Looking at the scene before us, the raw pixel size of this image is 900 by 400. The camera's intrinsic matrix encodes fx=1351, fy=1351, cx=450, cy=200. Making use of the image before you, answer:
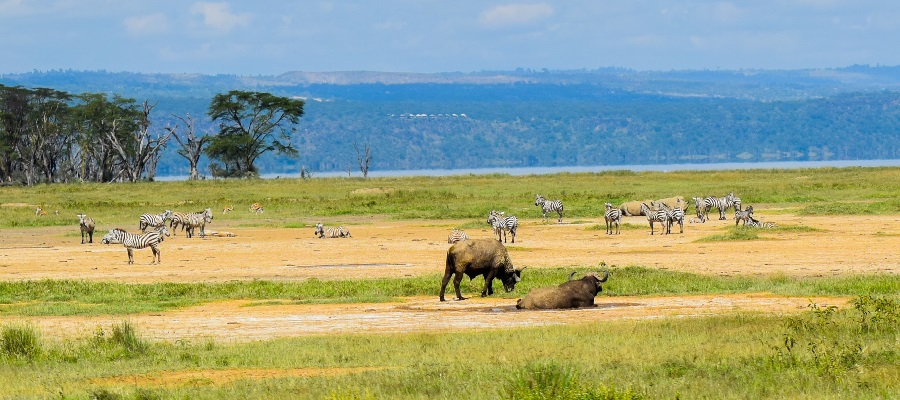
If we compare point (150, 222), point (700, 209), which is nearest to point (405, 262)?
point (150, 222)

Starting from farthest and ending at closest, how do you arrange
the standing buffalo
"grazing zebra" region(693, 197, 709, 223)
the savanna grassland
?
1. "grazing zebra" region(693, 197, 709, 223)
2. the standing buffalo
3. the savanna grassland

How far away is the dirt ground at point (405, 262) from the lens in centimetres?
1917

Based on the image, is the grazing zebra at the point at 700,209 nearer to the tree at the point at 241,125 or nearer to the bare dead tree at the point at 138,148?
the bare dead tree at the point at 138,148

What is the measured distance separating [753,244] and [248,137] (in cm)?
7633

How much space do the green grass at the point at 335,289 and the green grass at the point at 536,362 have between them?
3817 millimetres

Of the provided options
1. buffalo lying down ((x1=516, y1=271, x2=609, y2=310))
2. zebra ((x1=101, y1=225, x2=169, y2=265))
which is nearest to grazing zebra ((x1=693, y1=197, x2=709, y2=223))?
zebra ((x1=101, y1=225, x2=169, y2=265))

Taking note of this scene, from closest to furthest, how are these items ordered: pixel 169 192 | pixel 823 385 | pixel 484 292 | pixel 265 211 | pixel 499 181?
pixel 823 385, pixel 484 292, pixel 265 211, pixel 169 192, pixel 499 181

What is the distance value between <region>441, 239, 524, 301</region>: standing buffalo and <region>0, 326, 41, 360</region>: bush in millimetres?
7330

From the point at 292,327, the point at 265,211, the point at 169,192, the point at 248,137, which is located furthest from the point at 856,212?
the point at 248,137

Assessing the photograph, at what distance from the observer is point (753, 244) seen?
32.4 meters

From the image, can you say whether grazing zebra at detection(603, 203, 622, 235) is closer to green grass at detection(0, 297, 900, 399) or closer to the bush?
green grass at detection(0, 297, 900, 399)

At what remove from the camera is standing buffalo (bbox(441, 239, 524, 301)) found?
2172 centimetres

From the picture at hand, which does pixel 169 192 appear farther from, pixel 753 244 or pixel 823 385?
pixel 823 385

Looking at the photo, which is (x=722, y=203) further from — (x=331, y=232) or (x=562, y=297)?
(x=562, y=297)
